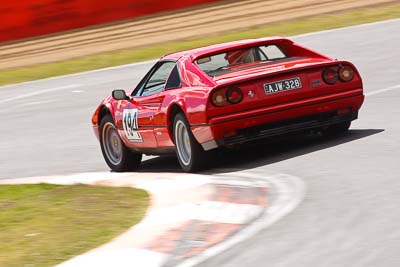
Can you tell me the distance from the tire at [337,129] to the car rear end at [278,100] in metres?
0.36

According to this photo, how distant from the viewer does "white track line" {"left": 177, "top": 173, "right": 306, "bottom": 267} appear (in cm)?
647

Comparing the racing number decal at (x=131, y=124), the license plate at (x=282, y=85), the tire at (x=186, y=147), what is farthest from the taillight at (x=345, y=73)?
the racing number decal at (x=131, y=124)

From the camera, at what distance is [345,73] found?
402 inches

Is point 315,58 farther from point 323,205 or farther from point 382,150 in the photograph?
point 323,205

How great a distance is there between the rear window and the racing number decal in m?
1.02

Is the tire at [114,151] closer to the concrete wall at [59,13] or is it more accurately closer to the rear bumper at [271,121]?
the rear bumper at [271,121]

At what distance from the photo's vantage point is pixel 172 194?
8875 mm

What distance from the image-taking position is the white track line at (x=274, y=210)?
6.47 meters

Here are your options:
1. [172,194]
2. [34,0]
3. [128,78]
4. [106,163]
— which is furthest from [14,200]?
[34,0]

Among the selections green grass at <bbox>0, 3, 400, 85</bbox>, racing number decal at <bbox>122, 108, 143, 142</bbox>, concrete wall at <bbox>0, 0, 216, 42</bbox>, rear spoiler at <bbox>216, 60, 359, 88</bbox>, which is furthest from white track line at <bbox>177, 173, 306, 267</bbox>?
concrete wall at <bbox>0, 0, 216, 42</bbox>

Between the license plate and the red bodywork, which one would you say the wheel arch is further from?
the license plate

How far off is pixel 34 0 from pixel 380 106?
14.3 metres

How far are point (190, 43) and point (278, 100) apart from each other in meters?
14.0

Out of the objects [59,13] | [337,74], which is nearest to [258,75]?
[337,74]
